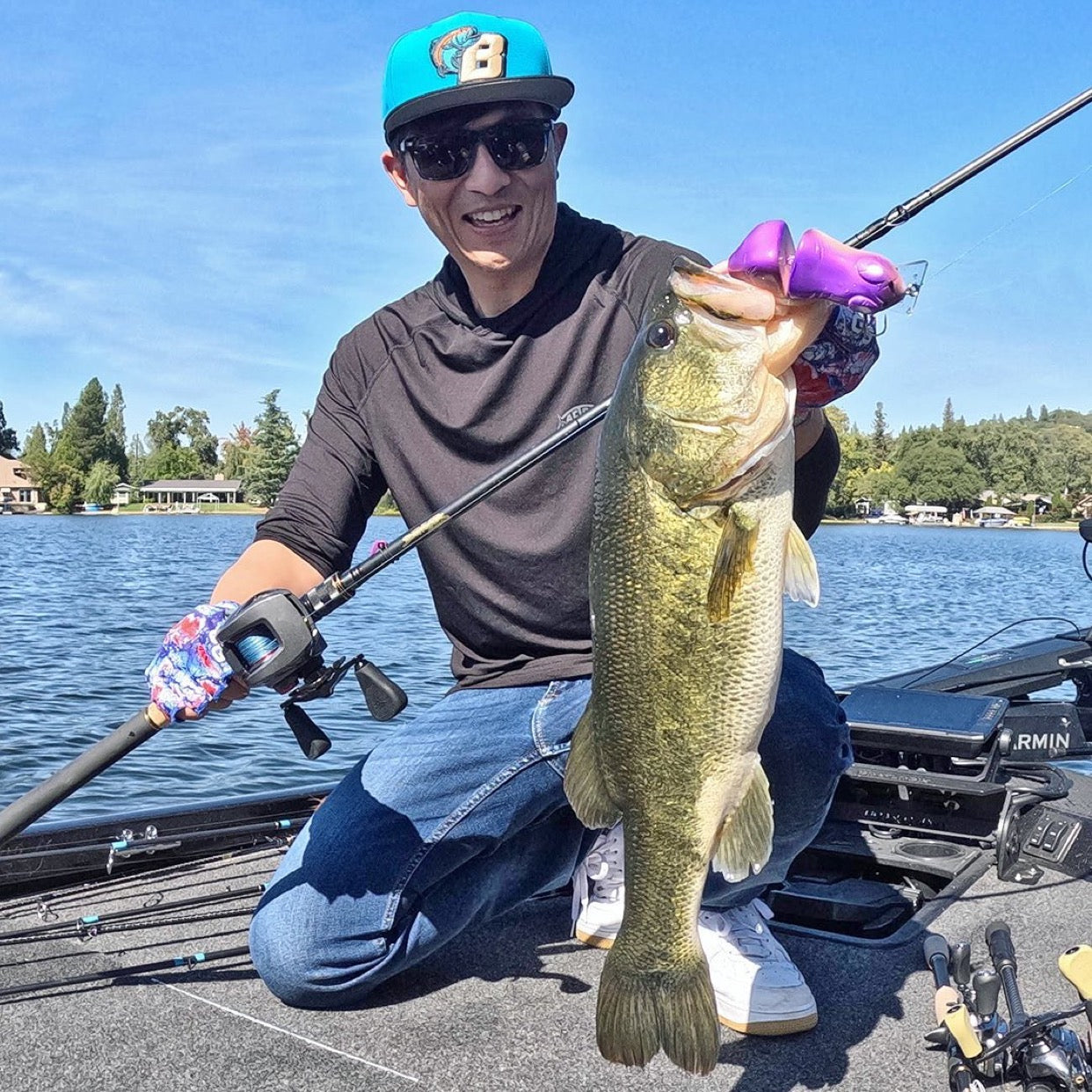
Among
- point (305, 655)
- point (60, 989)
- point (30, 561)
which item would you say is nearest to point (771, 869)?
point (305, 655)

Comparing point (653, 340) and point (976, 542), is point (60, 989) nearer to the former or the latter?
point (653, 340)

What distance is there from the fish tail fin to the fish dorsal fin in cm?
→ 74

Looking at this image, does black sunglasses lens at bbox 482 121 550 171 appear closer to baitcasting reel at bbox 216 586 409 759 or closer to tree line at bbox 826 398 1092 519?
baitcasting reel at bbox 216 586 409 759

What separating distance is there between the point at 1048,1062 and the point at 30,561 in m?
37.3

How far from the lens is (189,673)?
238 cm

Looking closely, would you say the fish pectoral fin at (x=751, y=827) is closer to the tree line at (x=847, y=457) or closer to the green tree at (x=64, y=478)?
the tree line at (x=847, y=457)

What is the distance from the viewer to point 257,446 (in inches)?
3944

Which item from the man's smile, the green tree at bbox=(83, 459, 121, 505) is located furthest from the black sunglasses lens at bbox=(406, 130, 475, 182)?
the green tree at bbox=(83, 459, 121, 505)

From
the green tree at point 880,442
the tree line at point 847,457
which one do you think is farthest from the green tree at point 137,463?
the green tree at point 880,442

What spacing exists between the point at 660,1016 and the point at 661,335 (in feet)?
4.27

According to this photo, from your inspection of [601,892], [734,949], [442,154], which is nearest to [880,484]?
[601,892]

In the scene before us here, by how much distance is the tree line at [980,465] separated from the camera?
52.0 meters

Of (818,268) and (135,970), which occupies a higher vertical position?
(818,268)

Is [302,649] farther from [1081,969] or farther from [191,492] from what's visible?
[191,492]
